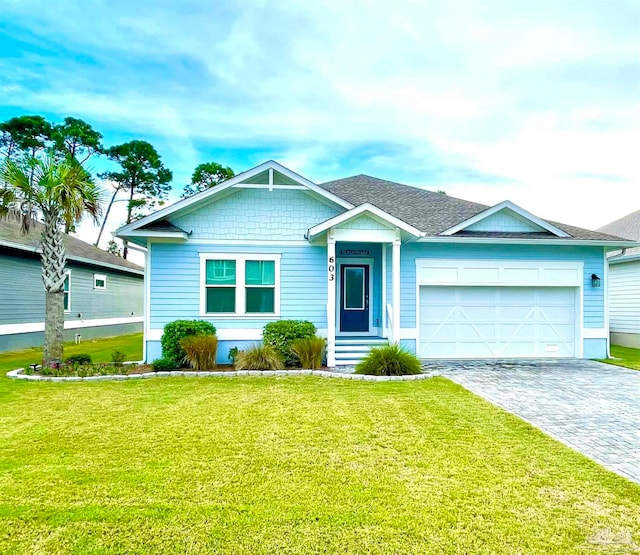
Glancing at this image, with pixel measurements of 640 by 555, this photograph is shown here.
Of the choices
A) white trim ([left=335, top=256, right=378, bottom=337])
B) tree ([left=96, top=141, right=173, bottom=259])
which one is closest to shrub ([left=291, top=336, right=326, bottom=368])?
white trim ([left=335, top=256, right=378, bottom=337])

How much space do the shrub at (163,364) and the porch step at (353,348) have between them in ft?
12.7

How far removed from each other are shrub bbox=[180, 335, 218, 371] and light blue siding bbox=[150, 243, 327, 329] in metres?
1.09

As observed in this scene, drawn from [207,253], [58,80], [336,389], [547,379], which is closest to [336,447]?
[336,389]

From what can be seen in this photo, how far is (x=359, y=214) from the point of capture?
A: 1055 centimetres

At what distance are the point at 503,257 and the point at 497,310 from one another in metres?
1.48

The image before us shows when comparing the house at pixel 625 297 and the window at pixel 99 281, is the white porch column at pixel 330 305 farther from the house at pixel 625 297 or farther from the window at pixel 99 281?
the window at pixel 99 281

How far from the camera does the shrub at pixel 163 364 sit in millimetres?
9969

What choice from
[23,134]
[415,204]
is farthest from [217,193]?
[23,134]

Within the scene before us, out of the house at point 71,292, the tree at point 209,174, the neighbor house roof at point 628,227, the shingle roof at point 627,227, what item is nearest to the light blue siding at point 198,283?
the house at point 71,292

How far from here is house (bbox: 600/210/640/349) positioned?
15.5 m

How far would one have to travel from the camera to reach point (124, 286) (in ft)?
78.5

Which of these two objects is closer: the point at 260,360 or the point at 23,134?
the point at 260,360

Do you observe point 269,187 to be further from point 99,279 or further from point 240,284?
point 99,279

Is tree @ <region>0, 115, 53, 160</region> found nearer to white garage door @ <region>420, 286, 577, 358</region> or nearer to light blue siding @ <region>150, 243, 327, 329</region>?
light blue siding @ <region>150, 243, 327, 329</region>
